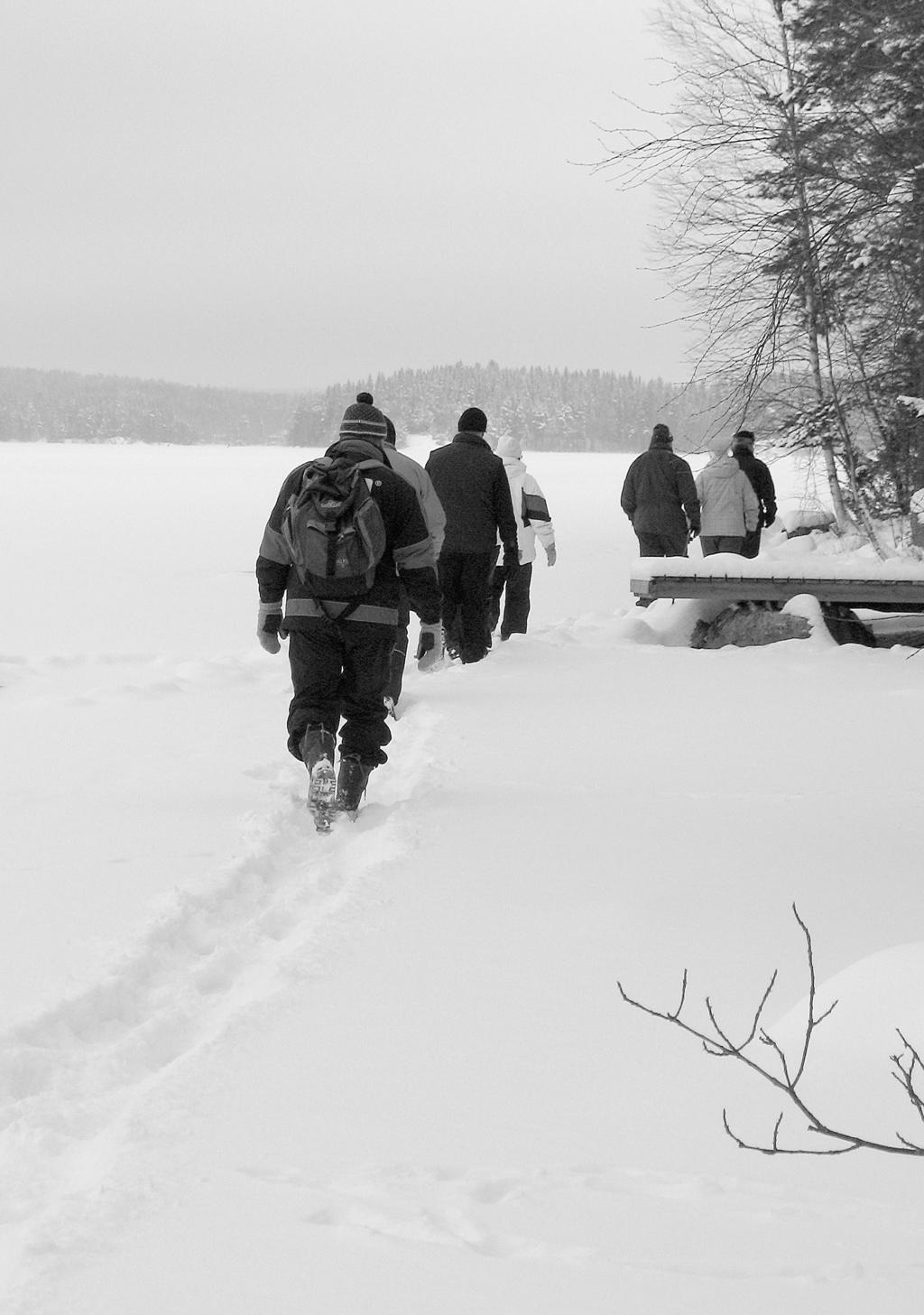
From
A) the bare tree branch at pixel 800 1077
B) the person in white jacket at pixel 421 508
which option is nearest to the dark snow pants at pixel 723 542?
the person in white jacket at pixel 421 508

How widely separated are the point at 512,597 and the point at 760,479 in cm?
355

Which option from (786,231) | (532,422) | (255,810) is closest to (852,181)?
(786,231)

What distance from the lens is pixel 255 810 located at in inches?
199

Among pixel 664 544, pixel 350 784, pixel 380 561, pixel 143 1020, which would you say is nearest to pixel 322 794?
pixel 350 784

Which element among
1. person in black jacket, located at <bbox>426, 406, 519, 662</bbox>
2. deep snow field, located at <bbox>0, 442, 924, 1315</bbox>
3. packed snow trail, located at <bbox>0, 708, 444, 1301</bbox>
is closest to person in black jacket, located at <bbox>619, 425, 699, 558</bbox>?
person in black jacket, located at <bbox>426, 406, 519, 662</bbox>

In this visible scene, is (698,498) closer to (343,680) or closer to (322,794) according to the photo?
(343,680)

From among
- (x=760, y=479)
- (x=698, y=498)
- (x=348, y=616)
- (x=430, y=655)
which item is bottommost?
(x=430, y=655)

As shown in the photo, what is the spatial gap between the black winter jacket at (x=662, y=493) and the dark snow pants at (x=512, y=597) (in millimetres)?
1957

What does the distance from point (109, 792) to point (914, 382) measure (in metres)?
8.99

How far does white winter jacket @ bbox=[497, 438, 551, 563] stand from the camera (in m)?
10.1

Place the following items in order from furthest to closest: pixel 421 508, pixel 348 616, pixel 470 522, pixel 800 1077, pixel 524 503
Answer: pixel 524 503 < pixel 470 522 < pixel 421 508 < pixel 348 616 < pixel 800 1077

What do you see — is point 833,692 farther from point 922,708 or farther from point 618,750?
point 618,750

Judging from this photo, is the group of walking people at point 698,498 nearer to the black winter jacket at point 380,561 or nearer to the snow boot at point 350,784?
the black winter jacket at point 380,561

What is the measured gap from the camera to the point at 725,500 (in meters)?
12.4
